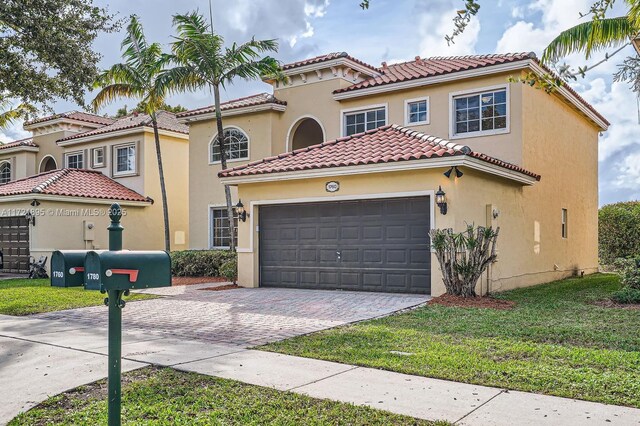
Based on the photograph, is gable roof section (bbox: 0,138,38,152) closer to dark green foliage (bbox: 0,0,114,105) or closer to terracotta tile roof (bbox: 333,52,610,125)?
dark green foliage (bbox: 0,0,114,105)

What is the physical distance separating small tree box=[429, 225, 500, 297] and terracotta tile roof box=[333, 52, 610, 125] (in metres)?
6.15

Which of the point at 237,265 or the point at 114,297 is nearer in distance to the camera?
the point at 114,297

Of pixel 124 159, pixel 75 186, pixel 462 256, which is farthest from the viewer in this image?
pixel 124 159

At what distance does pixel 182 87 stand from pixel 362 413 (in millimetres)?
15375

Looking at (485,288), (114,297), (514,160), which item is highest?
(514,160)

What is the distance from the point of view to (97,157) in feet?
88.0

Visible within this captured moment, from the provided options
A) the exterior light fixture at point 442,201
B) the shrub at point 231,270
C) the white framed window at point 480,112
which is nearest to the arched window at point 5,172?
the shrub at point 231,270

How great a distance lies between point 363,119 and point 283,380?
14548 mm

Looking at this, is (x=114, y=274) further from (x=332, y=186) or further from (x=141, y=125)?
(x=141, y=125)

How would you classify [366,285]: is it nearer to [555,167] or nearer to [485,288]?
[485,288]

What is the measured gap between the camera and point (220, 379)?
6.04 metres

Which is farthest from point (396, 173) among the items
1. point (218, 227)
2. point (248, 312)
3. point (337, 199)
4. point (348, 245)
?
point (218, 227)

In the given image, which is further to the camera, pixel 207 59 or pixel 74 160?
pixel 74 160

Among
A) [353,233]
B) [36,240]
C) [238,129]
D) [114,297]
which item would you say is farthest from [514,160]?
[36,240]
